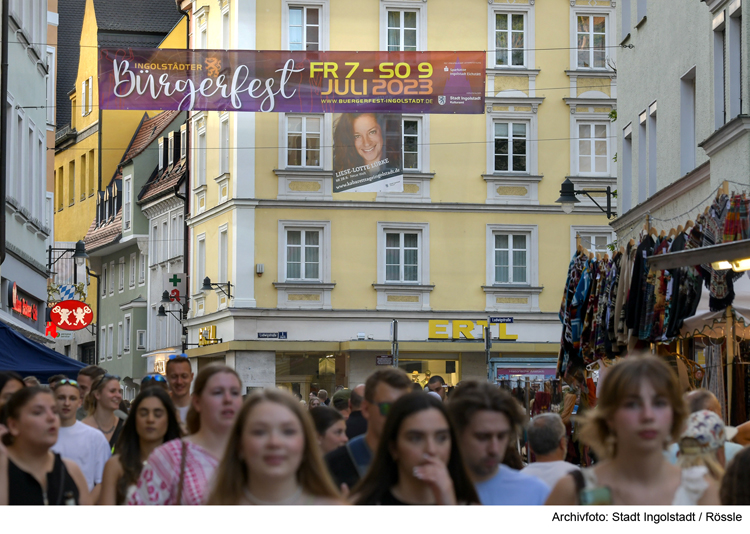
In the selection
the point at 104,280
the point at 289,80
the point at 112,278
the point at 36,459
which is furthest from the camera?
the point at 104,280

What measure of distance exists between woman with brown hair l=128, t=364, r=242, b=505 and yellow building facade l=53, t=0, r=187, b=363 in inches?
2023

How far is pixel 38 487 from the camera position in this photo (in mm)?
5996

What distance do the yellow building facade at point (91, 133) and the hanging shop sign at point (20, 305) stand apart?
93.2 ft

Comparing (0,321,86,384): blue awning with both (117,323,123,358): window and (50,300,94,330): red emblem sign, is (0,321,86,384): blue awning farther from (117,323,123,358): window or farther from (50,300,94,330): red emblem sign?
(117,323,123,358): window

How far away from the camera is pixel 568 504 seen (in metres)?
4.59

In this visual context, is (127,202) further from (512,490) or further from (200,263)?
(512,490)

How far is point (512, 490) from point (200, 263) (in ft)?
126

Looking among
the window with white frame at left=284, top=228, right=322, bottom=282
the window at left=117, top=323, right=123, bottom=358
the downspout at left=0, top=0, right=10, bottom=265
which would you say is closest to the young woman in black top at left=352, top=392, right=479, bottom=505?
the downspout at left=0, top=0, right=10, bottom=265

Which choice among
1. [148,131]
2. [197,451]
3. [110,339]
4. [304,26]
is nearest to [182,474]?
[197,451]

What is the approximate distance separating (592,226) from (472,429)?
36.1 m

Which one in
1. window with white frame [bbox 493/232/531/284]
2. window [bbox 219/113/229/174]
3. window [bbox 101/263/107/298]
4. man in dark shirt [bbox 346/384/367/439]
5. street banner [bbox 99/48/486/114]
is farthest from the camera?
window [bbox 101/263/107/298]

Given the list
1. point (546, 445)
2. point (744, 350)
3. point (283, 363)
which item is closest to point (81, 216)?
point (283, 363)

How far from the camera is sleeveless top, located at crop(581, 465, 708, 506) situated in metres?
4.57

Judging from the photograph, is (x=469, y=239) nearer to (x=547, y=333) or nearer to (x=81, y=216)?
(x=547, y=333)
